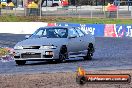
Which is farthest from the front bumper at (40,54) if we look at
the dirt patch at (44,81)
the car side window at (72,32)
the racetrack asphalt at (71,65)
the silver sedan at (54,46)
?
the dirt patch at (44,81)

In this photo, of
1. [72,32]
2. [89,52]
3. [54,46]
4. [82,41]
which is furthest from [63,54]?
[89,52]

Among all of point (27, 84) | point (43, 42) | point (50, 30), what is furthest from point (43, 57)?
point (27, 84)

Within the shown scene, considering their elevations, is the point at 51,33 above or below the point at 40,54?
above

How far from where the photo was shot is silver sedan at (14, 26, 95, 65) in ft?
59.3

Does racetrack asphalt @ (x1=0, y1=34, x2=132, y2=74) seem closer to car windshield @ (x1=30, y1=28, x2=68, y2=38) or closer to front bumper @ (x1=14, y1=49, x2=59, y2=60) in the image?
front bumper @ (x1=14, y1=49, x2=59, y2=60)

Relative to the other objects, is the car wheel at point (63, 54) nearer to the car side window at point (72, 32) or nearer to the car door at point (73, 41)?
the car door at point (73, 41)

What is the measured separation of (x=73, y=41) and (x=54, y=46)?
4.71 ft

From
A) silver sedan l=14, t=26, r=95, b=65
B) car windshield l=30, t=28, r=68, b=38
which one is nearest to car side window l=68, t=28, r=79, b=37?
silver sedan l=14, t=26, r=95, b=65

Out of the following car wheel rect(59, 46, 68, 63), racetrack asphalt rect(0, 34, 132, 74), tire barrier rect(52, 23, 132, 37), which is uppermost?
car wheel rect(59, 46, 68, 63)

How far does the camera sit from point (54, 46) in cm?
1817

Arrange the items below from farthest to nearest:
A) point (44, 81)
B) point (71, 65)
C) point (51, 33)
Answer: point (51, 33) < point (71, 65) < point (44, 81)

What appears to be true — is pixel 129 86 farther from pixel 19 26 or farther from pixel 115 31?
pixel 19 26

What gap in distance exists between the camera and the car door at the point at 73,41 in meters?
19.2

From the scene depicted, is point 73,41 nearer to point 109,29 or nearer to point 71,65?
point 71,65
